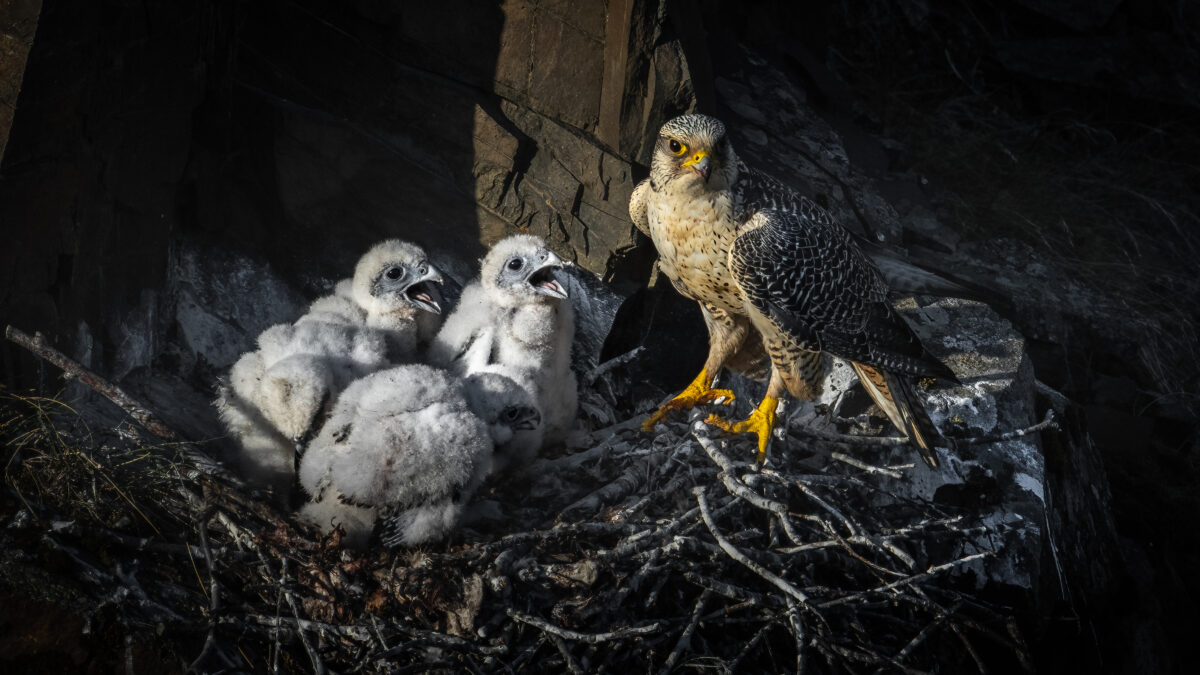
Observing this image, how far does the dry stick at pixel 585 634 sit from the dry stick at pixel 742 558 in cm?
42

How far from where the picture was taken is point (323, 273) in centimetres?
461

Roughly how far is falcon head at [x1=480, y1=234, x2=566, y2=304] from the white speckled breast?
0.51 meters

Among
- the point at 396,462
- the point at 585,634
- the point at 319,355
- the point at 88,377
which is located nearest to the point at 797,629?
the point at 585,634

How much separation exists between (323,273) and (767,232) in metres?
2.59

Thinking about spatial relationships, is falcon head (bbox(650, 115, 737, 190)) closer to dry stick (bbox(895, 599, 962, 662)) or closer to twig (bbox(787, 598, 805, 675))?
twig (bbox(787, 598, 805, 675))

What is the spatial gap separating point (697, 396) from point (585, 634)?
6.52 ft

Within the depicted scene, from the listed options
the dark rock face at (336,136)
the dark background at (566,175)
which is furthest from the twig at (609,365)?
the dark rock face at (336,136)

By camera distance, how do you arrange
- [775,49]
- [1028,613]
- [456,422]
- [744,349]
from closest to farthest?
[456,422], [1028,613], [744,349], [775,49]

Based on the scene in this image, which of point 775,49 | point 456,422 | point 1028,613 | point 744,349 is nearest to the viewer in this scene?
point 456,422

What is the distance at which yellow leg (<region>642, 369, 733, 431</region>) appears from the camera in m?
4.21

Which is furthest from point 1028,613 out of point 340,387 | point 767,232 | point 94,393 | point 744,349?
point 94,393

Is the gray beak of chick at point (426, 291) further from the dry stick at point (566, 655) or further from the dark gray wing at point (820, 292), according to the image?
the dry stick at point (566, 655)

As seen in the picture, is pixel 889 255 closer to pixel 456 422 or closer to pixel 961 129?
pixel 961 129

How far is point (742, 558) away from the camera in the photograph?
2.83 m
